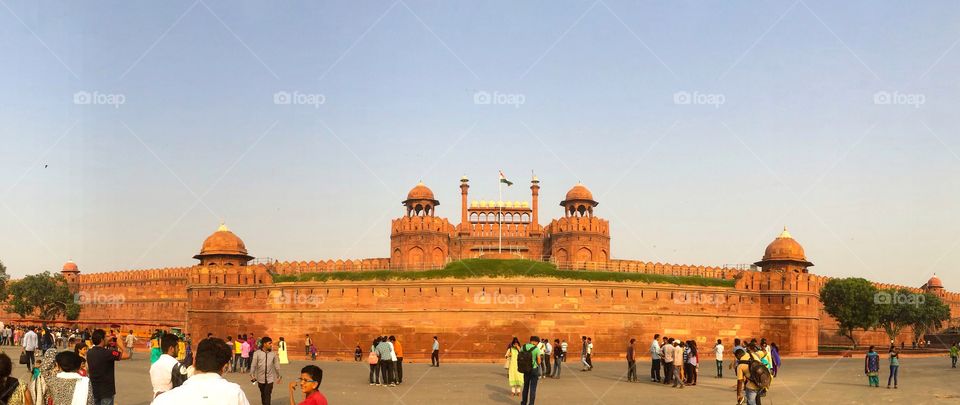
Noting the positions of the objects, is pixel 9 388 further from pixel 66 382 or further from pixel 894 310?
pixel 894 310

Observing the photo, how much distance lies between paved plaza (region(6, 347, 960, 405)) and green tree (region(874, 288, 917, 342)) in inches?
952

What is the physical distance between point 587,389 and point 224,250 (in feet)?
101

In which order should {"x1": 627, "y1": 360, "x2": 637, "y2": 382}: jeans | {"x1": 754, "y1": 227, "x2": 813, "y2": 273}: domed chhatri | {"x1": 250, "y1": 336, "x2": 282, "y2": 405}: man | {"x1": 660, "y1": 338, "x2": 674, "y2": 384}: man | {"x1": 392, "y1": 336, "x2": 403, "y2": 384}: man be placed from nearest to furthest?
1. {"x1": 250, "y1": 336, "x2": 282, "y2": 405}: man
2. {"x1": 660, "y1": 338, "x2": 674, "y2": 384}: man
3. {"x1": 392, "y1": 336, "x2": 403, "y2": 384}: man
4. {"x1": 627, "y1": 360, "x2": 637, "y2": 382}: jeans
5. {"x1": 754, "y1": 227, "x2": 813, "y2": 273}: domed chhatri

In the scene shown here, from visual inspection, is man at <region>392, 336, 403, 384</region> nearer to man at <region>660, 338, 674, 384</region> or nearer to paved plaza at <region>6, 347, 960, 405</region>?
paved plaza at <region>6, 347, 960, 405</region>

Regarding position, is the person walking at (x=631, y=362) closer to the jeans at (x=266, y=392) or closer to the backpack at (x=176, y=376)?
the jeans at (x=266, y=392)

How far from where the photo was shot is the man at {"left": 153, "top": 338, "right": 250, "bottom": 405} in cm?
406

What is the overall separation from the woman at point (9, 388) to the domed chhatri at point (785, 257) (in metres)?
40.3

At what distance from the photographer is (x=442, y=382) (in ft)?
57.6

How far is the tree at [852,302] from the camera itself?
43062 mm

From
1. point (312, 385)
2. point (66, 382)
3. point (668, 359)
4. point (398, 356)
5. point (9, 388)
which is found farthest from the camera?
point (398, 356)

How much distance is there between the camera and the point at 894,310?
44.6 meters

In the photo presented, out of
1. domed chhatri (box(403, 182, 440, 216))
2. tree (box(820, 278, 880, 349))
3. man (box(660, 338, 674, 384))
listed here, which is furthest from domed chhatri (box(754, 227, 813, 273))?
man (box(660, 338, 674, 384))

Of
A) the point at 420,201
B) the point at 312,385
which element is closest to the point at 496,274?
the point at 420,201

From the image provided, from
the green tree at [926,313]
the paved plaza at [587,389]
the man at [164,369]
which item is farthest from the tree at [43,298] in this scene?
the man at [164,369]
